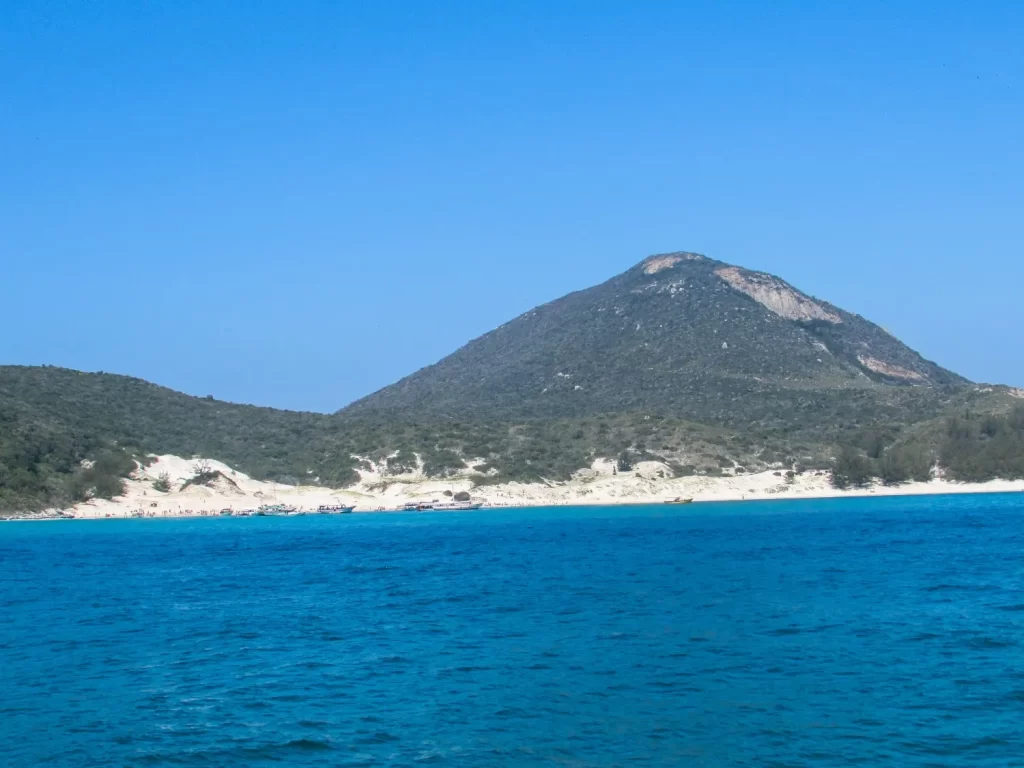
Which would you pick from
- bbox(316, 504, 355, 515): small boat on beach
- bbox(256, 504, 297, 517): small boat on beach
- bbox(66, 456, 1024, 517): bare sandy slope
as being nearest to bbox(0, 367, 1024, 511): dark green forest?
bbox(66, 456, 1024, 517): bare sandy slope

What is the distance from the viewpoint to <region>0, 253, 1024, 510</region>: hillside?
95125 millimetres

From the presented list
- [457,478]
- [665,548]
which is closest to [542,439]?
[457,478]

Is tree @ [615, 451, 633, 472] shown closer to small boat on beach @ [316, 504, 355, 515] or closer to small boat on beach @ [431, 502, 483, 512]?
small boat on beach @ [431, 502, 483, 512]

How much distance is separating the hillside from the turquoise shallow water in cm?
4670

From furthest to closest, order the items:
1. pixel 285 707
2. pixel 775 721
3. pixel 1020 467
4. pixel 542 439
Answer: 1. pixel 542 439
2. pixel 1020 467
3. pixel 285 707
4. pixel 775 721

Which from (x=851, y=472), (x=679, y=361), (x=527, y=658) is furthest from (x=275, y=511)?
(x=679, y=361)

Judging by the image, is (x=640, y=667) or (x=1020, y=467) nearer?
(x=640, y=667)

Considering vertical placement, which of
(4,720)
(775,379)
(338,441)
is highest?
(775,379)

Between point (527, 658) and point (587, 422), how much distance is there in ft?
288

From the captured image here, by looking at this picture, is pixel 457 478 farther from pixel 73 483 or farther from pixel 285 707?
pixel 285 707

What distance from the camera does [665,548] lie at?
50406 mm

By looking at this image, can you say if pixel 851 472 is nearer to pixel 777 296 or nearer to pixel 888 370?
pixel 888 370

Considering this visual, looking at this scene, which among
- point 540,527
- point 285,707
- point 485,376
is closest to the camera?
point 285,707

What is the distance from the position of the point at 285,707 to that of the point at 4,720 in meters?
4.79
